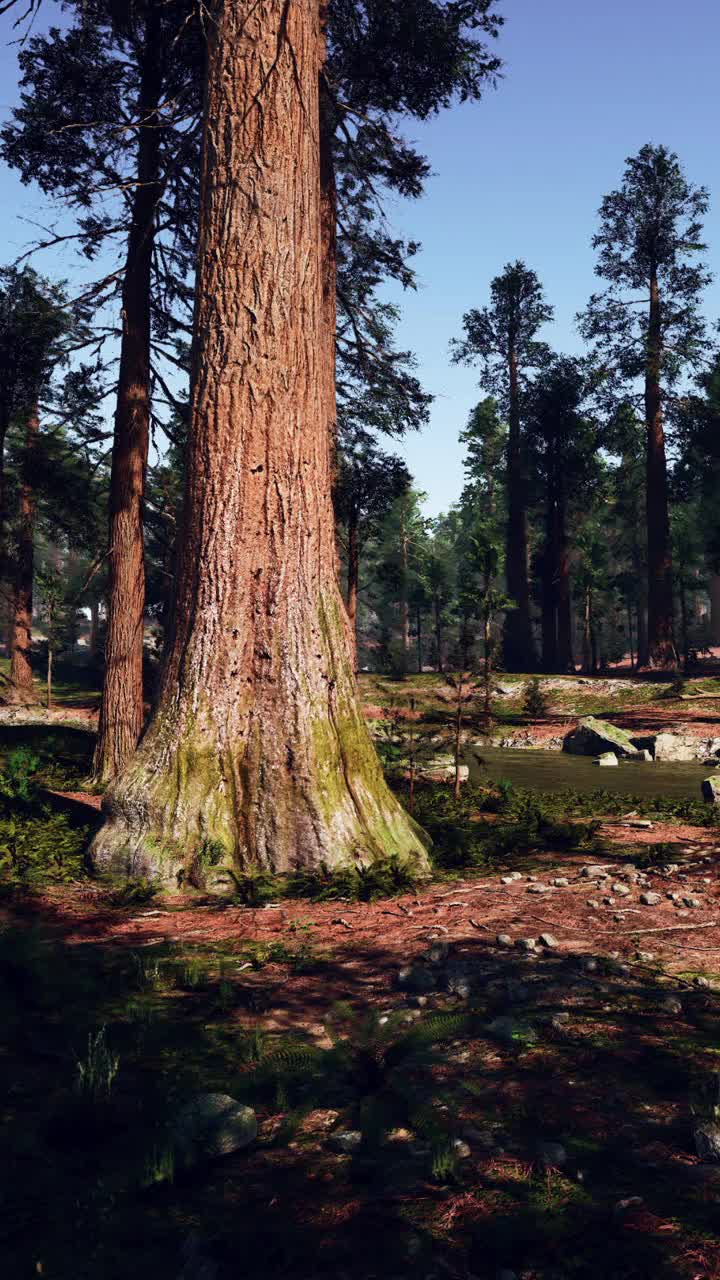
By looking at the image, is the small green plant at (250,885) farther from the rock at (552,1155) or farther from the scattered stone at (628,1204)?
the scattered stone at (628,1204)

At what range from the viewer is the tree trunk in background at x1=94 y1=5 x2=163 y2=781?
1120cm

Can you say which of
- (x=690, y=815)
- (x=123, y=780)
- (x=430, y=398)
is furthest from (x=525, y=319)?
(x=123, y=780)

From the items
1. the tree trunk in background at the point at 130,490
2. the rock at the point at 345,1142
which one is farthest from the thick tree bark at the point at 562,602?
the rock at the point at 345,1142

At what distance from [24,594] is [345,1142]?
2811cm

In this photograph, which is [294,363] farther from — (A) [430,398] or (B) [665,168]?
(B) [665,168]

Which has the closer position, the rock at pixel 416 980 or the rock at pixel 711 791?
the rock at pixel 416 980

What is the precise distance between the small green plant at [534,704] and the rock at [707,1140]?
77.5 feet

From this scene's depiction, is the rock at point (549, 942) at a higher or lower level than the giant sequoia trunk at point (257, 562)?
lower

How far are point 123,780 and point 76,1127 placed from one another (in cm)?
341

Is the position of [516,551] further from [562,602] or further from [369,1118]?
[369,1118]

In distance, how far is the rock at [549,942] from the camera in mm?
4359

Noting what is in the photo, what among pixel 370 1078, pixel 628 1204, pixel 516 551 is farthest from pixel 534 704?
pixel 628 1204

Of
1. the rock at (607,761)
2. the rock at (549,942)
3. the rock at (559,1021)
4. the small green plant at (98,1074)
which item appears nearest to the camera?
the small green plant at (98,1074)

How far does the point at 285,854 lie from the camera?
584cm
